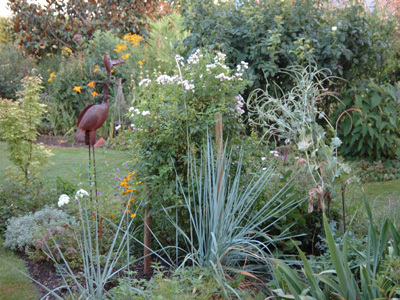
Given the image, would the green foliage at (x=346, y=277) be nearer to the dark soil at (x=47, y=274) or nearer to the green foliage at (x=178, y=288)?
the green foliage at (x=178, y=288)

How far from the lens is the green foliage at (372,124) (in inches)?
237

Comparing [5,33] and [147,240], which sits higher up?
[5,33]

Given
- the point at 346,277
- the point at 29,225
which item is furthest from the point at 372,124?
the point at 29,225

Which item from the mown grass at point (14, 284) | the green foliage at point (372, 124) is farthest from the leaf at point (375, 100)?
the mown grass at point (14, 284)

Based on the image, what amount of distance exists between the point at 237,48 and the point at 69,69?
5165mm

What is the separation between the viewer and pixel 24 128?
4.52 meters

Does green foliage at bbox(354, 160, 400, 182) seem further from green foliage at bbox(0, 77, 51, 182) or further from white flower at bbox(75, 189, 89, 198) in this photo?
green foliage at bbox(0, 77, 51, 182)

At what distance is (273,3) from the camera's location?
6172mm

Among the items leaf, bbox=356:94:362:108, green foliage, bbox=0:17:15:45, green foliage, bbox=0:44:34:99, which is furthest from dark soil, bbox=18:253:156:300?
green foliage, bbox=0:17:15:45

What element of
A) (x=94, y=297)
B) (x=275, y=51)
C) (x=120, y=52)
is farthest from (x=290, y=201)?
(x=120, y=52)

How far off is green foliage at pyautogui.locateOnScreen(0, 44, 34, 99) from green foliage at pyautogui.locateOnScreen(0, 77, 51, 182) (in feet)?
21.5

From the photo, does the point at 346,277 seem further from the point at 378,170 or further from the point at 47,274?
the point at 378,170

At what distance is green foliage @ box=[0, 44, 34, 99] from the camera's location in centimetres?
1101

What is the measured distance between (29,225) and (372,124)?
4789 mm
